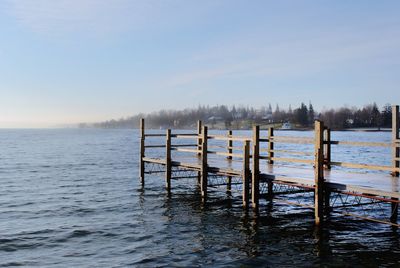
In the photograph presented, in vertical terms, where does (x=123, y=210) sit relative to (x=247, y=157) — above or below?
below

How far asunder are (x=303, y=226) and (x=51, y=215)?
1039cm

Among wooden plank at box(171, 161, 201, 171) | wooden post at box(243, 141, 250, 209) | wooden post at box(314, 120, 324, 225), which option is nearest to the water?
wooden post at box(243, 141, 250, 209)

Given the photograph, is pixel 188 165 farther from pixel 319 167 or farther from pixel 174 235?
pixel 319 167

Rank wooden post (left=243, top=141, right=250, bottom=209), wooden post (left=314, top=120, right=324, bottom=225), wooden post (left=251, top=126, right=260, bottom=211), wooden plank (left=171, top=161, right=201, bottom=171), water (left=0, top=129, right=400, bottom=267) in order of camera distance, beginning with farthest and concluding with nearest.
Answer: wooden plank (left=171, top=161, right=201, bottom=171)
wooden post (left=243, top=141, right=250, bottom=209)
wooden post (left=251, top=126, right=260, bottom=211)
wooden post (left=314, top=120, right=324, bottom=225)
water (left=0, top=129, right=400, bottom=267)

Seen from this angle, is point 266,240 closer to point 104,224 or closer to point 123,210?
point 104,224

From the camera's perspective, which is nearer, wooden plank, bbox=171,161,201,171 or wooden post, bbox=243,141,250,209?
wooden post, bbox=243,141,250,209

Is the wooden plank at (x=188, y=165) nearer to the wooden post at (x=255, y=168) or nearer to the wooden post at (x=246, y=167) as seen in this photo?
the wooden post at (x=246, y=167)

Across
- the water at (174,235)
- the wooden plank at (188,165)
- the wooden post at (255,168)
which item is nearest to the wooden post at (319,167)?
the water at (174,235)

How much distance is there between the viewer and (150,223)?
16328 mm

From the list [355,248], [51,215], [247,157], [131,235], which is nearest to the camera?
[355,248]

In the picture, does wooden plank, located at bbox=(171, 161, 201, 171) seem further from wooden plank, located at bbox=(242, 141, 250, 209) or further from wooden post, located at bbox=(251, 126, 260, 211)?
wooden post, located at bbox=(251, 126, 260, 211)

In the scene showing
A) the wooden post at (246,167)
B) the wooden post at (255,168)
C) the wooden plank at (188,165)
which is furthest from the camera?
the wooden plank at (188,165)

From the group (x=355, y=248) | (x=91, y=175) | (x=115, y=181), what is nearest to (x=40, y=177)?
(x=91, y=175)

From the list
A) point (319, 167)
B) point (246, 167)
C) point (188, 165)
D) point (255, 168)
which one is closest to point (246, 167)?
point (246, 167)
